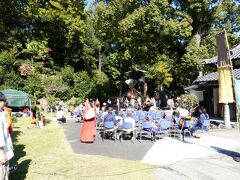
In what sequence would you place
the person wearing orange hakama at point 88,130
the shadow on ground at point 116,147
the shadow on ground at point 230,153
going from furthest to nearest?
the person wearing orange hakama at point 88,130
the shadow on ground at point 116,147
the shadow on ground at point 230,153

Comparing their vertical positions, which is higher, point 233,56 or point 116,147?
point 233,56

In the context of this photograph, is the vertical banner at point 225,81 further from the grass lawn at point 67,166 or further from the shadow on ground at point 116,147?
the grass lawn at point 67,166

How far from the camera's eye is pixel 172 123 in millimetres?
16656

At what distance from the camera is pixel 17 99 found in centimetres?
3488

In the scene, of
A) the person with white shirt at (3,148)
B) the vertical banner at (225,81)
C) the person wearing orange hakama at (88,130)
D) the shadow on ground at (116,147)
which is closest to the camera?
the person with white shirt at (3,148)

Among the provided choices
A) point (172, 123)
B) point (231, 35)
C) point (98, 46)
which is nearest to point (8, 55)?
point (98, 46)

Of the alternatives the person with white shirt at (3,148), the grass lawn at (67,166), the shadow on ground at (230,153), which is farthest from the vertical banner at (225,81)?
the person with white shirt at (3,148)

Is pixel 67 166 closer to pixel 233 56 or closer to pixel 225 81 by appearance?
pixel 225 81

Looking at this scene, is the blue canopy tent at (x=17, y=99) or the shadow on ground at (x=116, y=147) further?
the blue canopy tent at (x=17, y=99)

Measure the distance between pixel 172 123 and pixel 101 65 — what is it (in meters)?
34.0

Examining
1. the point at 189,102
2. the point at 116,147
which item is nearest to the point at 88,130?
the point at 116,147

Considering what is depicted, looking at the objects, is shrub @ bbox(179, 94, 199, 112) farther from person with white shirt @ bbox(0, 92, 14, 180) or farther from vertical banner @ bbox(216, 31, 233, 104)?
person with white shirt @ bbox(0, 92, 14, 180)

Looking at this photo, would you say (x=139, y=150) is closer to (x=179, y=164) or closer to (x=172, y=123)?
(x=179, y=164)

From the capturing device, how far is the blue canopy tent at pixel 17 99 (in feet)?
107
